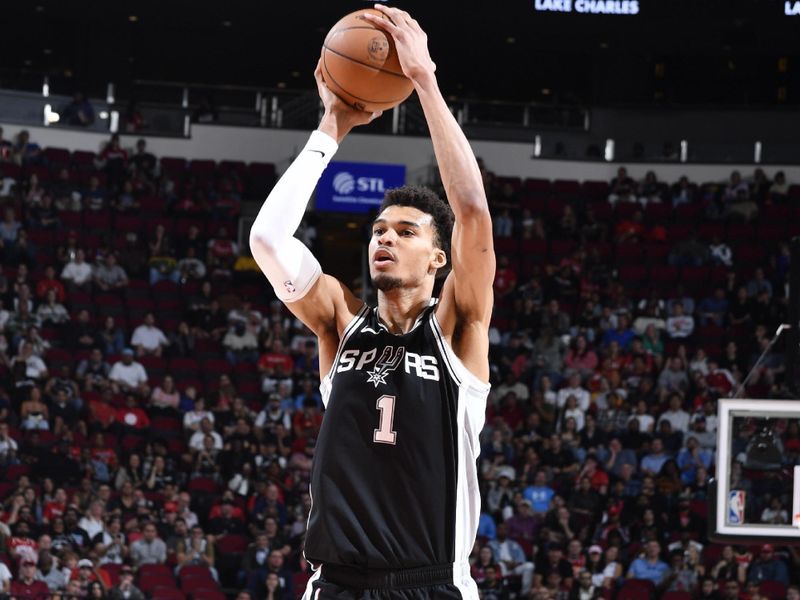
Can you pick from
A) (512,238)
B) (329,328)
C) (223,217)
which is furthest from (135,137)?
(329,328)

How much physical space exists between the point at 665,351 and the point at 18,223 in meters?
8.60

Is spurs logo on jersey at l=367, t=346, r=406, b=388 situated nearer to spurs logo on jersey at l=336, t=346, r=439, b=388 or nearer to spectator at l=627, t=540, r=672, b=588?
spurs logo on jersey at l=336, t=346, r=439, b=388

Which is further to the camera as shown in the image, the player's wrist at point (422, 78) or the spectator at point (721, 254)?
the spectator at point (721, 254)

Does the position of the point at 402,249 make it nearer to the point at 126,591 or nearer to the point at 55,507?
the point at 126,591

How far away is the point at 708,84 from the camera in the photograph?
2211 cm

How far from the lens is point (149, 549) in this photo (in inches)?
481

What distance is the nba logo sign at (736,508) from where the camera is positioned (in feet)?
29.8

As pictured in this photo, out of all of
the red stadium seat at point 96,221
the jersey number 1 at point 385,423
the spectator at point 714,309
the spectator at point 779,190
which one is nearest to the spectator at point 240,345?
the red stadium seat at point 96,221

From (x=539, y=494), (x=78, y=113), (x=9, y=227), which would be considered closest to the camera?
(x=539, y=494)

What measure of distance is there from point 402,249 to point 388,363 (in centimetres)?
34

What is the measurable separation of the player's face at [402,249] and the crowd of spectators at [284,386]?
19.5ft

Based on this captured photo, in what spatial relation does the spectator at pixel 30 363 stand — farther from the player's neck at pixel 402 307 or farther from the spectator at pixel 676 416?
the player's neck at pixel 402 307

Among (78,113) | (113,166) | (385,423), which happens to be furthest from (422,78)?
(78,113)

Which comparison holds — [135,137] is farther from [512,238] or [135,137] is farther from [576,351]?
[576,351]
